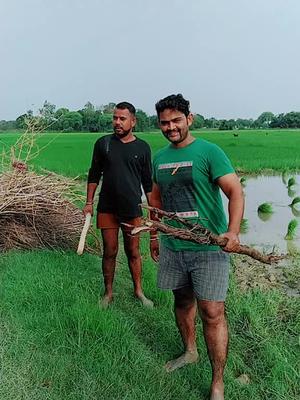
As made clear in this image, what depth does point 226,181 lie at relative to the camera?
2.26 meters

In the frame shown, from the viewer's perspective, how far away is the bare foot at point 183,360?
2.74m

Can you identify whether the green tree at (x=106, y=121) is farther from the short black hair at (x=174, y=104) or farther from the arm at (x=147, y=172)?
the short black hair at (x=174, y=104)

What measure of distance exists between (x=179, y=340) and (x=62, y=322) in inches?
29.9

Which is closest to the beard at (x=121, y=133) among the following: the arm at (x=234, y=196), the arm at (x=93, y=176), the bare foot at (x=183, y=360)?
the arm at (x=93, y=176)

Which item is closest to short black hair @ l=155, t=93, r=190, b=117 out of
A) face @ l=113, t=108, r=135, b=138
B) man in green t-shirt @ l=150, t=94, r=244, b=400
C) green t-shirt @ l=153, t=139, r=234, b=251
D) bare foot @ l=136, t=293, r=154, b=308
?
man in green t-shirt @ l=150, t=94, r=244, b=400

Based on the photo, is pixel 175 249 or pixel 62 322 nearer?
pixel 175 249

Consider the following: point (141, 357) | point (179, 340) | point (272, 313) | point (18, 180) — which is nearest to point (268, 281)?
point (272, 313)

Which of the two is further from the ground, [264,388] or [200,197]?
[200,197]

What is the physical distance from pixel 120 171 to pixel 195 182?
123cm

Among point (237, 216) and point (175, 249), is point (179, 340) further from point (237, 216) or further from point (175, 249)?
point (237, 216)

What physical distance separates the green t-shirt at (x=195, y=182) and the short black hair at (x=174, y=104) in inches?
6.6

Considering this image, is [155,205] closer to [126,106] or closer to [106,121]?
[126,106]

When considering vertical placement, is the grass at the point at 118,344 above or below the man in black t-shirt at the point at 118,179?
below

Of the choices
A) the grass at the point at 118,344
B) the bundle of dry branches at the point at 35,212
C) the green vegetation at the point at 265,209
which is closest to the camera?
the grass at the point at 118,344
